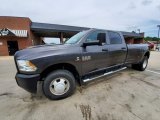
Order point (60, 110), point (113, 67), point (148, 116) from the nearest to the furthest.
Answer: point (148, 116), point (60, 110), point (113, 67)

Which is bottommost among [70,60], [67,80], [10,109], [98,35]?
[10,109]

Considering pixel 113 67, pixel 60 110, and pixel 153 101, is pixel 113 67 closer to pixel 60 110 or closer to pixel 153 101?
pixel 153 101

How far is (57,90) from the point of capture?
3207 millimetres

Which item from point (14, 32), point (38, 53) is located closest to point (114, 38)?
point (38, 53)

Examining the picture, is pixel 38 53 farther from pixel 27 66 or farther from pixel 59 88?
pixel 59 88

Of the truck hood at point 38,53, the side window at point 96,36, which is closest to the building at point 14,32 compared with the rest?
the side window at point 96,36

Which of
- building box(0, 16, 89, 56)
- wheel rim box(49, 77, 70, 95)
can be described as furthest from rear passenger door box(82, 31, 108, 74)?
building box(0, 16, 89, 56)

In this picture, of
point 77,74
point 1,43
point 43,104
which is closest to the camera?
point 43,104

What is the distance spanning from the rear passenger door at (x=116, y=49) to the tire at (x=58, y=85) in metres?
1.78

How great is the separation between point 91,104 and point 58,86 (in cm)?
92

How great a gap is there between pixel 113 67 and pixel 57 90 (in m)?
2.39

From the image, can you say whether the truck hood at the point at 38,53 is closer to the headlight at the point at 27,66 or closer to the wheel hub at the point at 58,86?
the headlight at the point at 27,66

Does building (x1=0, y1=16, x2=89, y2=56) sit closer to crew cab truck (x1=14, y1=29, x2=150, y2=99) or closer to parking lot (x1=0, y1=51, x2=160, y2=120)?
parking lot (x1=0, y1=51, x2=160, y2=120)

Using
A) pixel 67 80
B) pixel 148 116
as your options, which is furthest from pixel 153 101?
pixel 67 80
